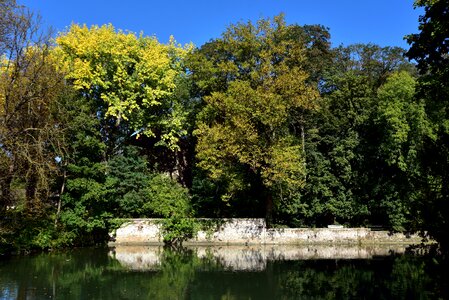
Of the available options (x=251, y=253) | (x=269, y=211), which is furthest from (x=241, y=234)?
(x=251, y=253)

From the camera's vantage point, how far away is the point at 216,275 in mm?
18375

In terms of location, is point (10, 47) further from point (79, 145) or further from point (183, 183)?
point (183, 183)

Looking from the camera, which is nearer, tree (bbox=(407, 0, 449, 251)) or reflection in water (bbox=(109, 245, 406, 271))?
tree (bbox=(407, 0, 449, 251))

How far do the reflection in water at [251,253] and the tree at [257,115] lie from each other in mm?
3676

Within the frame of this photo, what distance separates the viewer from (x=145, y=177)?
105 ft

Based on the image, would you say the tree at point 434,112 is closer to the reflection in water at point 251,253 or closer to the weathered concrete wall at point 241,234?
the reflection in water at point 251,253

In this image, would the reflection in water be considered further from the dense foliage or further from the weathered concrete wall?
the dense foliage

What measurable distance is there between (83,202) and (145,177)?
485 cm

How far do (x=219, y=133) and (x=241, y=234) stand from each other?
7.49 m

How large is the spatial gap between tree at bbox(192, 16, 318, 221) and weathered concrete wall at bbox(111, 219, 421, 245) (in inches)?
62.6

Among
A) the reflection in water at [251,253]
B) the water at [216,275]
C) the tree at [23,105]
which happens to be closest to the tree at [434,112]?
the water at [216,275]

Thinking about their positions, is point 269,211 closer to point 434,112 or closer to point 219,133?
point 219,133

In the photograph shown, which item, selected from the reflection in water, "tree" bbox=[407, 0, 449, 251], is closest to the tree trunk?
the reflection in water

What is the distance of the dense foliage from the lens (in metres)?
27.9
